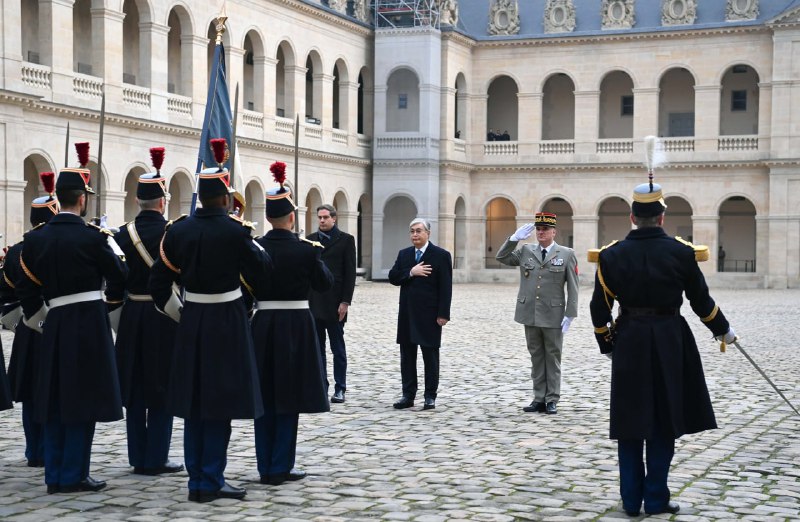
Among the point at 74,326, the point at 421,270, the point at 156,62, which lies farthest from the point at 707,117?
the point at 74,326

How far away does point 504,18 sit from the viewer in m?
48.5

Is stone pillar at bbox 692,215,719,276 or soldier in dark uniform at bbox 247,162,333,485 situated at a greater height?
stone pillar at bbox 692,215,719,276

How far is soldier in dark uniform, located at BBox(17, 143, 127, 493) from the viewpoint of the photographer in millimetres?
7949

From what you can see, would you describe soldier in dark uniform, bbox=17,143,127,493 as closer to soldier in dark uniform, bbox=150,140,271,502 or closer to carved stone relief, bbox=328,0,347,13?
soldier in dark uniform, bbox=150,140,271,502

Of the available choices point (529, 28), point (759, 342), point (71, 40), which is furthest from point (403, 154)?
point (759, 342)

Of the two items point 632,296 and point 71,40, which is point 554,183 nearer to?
point 71,40

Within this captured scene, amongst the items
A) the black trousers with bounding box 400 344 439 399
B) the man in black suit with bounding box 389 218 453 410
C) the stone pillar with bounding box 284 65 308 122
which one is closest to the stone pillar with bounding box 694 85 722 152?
the stone pillar with bounding box 284 65 308 122

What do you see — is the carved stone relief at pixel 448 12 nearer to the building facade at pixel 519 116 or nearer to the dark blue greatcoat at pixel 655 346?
the building facade at pixel 519 116

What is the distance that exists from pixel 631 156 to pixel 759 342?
90.6 ft

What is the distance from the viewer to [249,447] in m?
9.77

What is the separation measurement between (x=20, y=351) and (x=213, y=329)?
5.93 ft

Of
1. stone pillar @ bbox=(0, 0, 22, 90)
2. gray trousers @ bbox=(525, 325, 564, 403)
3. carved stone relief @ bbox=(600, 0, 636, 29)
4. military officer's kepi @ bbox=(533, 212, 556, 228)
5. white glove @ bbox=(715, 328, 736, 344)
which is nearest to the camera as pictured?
white glove @ bbox=(715, 328, 736, 344)

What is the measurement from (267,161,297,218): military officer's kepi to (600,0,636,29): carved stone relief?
132ft

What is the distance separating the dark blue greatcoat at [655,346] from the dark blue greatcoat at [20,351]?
394cm
